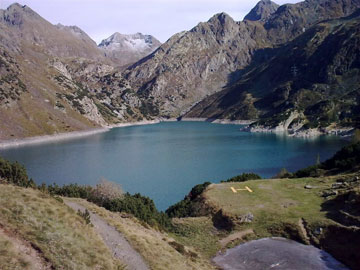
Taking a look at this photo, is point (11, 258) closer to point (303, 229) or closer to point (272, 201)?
point (303, 229)

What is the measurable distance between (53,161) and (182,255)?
12730 cm

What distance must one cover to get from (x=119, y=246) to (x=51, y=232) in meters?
5.28

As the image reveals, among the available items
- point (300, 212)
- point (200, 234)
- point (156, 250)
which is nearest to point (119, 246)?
point (156, 250)

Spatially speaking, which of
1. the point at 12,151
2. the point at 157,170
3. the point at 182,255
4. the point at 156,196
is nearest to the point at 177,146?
the point at 157,170

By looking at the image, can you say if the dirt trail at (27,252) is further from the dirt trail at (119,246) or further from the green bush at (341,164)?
the green bush at (341,164)

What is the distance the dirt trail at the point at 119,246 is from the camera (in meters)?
23.1

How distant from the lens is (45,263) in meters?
18.0

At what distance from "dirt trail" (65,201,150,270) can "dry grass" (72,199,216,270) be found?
1.59 feet

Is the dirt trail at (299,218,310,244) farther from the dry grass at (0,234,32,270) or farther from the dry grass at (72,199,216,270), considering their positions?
the dry grass at (0,234,32,270)

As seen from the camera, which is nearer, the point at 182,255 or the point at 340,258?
the point at 182,255

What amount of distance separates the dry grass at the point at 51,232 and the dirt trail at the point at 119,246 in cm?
114

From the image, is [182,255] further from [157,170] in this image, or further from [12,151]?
[12,151]

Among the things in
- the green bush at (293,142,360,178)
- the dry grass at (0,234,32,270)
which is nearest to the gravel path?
the dry grass at (0,234,32,270)

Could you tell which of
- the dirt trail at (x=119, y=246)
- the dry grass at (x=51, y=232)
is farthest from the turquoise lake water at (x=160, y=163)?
the dry grass at (x=51, y=232)
